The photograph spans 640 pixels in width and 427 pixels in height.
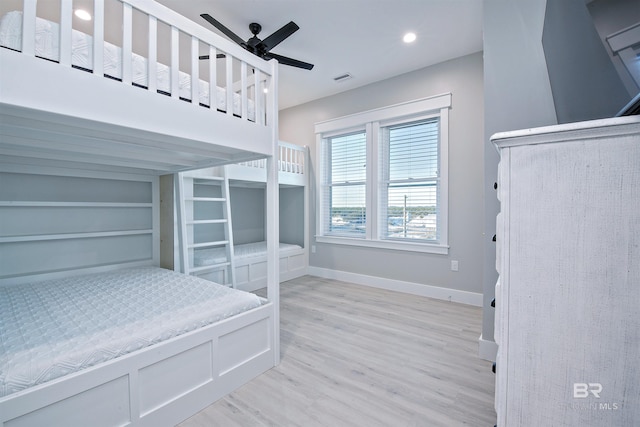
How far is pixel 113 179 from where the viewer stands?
8.48ft

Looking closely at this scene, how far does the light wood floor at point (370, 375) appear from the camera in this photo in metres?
1.37

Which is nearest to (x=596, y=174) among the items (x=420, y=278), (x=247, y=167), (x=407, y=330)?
(x=407, y=330)

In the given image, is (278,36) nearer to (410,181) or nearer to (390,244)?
(410,181)

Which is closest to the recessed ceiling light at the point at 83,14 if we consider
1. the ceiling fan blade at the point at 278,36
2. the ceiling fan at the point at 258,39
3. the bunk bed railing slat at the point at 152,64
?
the ceiling fan at the point at 258,39

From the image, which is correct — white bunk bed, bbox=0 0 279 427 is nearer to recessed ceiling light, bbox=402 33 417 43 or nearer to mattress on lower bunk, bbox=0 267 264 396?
mattress on lower bunk, bbox=0 267 264 396

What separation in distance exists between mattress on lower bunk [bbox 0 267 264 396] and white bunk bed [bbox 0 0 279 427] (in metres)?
0.03

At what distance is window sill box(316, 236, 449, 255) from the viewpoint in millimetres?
3128

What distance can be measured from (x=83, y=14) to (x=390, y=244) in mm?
3693

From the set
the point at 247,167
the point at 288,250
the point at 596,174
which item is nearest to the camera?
the point at 596,174

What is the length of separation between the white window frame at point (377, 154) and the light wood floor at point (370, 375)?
2.82 feet

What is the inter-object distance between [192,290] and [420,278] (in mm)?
2522

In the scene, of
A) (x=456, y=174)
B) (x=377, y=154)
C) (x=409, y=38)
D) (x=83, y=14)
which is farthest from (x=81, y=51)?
(x=456, y=174)

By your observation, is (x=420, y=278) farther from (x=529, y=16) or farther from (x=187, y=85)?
(x=187, y=85)

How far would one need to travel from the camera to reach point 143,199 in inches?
110
